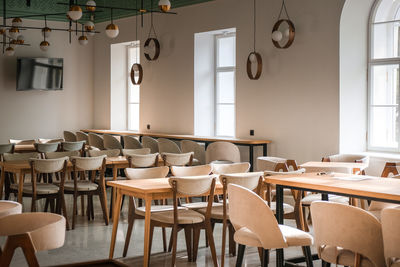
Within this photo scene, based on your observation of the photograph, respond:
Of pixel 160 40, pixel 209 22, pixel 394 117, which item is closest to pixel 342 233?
pixel 394 117

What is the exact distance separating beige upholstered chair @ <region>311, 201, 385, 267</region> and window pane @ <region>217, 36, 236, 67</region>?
23.1 ft

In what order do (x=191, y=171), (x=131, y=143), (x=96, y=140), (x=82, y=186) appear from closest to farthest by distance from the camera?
1. (x=191, y=171)
2. (x=82, y=186)
3. (x=131, y=143)
4. (x=96, y=140)

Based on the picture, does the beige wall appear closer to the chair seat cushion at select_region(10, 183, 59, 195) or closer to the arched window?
the chair seat cushion at select_region(10, 183, 59, 195)

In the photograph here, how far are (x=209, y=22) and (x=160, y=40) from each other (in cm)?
151

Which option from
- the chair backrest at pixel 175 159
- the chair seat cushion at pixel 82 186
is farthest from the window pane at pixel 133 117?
the chair seat cushion at pixel 82 186

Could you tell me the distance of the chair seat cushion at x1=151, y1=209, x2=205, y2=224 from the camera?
4.98 meters

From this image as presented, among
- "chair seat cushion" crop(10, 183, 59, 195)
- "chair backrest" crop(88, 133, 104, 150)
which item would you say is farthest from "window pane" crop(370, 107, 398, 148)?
"chair backrest" crop(88, 133, 104, 150)

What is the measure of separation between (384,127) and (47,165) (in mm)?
4478

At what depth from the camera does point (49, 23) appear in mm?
12977

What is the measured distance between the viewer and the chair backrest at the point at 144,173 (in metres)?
5.62

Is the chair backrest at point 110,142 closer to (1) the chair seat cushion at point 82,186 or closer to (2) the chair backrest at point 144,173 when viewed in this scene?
(1) the chair seat cushion at point 82,186

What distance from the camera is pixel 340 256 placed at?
136 inches

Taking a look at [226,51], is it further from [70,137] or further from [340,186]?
[340,186]

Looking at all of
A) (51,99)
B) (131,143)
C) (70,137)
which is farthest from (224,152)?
(51,99)
